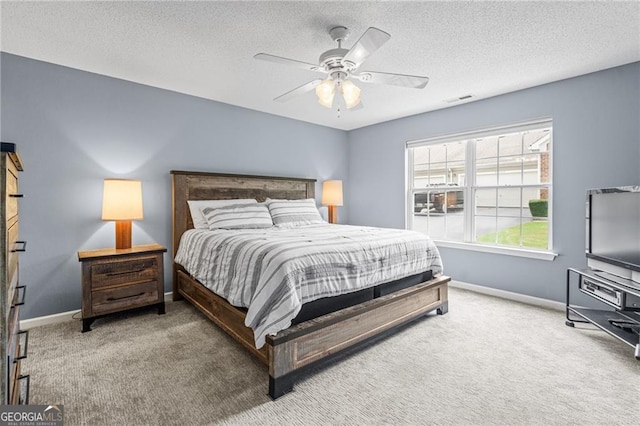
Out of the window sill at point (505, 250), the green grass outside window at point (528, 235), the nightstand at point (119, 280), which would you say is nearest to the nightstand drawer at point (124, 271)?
the nightstand at point (119, 280)

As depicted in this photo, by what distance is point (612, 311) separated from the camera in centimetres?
283

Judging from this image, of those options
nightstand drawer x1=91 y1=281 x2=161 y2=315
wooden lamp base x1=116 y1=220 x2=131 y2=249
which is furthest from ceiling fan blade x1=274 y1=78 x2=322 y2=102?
nightstand drawer x1=91 y1=281 x2=161 y2=315

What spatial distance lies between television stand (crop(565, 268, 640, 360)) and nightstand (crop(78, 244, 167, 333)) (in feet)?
13.0

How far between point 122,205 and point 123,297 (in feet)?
2.87

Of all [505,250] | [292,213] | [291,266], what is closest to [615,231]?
[505,250]

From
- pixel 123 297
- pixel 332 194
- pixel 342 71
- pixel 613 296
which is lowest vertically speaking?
pixel 123 297

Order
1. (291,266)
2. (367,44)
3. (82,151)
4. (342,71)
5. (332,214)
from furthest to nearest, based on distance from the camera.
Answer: (332,214) → (82,151) → (342,71) → (291,266) → (367,44)

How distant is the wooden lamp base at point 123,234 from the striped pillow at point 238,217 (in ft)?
2.46

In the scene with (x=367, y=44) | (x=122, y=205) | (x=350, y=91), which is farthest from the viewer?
(x=122, y=205)

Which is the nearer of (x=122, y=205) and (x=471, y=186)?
(x=122, y=205)

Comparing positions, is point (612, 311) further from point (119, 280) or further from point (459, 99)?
point (119, 280)

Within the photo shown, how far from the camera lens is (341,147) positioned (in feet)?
18.2

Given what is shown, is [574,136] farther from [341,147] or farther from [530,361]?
[341,147]

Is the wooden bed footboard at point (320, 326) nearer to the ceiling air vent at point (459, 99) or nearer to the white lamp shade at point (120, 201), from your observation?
the white lamp shade at point (120, 201)
